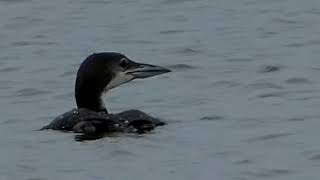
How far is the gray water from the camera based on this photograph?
45.4 ft

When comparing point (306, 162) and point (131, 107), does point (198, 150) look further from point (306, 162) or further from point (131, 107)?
point (131, 107)

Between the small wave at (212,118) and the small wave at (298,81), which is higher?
the small wave at (212,118)

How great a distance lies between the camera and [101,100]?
625 inches

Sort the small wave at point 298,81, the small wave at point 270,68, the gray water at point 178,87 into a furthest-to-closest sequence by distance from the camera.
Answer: the small wave at point 270,68, the small wave at point 298,81, the gray water at point 178,87

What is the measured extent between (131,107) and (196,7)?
6.00 m

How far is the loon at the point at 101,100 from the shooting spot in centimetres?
1499

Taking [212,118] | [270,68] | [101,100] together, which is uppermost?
[101,100]

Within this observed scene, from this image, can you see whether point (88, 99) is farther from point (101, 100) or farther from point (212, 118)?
point (212, 118)

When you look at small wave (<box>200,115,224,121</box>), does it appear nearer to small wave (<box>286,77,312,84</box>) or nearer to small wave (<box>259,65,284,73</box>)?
small wave (<box>286,77,312,84</box>)

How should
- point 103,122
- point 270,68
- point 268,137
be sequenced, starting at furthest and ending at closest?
1. point 270,68
2. point 103,122
3. point 268,137

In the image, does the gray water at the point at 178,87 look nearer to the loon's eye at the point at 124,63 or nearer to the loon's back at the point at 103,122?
the loon's back at the point at 103,122

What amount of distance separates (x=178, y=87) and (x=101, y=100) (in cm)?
184

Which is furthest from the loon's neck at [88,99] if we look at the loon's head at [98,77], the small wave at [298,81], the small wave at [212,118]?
the small wave at [298,81]

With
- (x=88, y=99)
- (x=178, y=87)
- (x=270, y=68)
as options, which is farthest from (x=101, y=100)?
(x=270, y=68)
